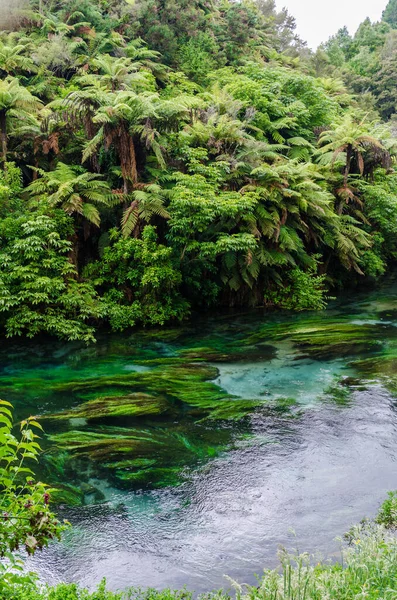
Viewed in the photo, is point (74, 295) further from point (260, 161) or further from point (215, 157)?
point (260, 161)

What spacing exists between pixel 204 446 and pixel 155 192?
6.66m

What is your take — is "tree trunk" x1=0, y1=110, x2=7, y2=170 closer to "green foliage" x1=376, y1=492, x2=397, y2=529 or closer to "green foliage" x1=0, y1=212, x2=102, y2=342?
"green foliage" x1=0, y1=212, x2=102, y2=342

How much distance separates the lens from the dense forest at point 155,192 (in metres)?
10.1

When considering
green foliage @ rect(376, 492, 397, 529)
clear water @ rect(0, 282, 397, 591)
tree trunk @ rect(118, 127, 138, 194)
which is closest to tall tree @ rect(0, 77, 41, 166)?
tree trunk @ rect(118, 127, 138, 194)

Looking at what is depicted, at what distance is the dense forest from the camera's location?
10.1m

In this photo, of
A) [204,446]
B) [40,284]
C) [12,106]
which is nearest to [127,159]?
[12,106]

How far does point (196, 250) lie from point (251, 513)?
7919mm

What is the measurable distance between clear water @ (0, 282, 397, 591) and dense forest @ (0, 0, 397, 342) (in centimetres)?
151

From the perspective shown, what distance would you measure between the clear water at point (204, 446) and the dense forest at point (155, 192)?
59.6 inches

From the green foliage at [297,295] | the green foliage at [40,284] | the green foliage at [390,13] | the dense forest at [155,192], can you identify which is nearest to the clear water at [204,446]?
the green foliage at [40,284]

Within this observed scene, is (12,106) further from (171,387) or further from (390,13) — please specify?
(390,13)

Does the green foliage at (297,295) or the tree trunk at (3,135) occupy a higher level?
the tree trunk at (3,135)

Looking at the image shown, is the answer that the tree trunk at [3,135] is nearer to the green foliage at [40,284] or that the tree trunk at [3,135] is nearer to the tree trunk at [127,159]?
the green foliage at [40,284]

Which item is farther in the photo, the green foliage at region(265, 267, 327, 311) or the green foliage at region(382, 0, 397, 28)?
the green foliage at region(382, 0, 397, 28)
